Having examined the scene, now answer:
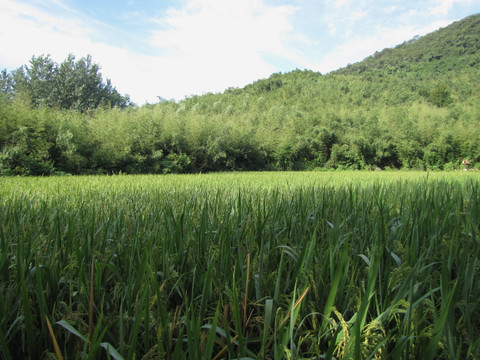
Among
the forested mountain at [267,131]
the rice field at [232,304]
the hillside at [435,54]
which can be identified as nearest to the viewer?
the rice field at [232,304]

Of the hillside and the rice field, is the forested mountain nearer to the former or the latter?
the hillside

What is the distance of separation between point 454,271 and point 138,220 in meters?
1.38

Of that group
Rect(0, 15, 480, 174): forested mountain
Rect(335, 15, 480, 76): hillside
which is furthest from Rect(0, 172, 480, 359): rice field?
Rect(335, 15, 480, 76): hillside

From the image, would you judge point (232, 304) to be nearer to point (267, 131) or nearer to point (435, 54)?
point (267, 131)

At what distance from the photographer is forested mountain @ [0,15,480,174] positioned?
374 inches

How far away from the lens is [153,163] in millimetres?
12148

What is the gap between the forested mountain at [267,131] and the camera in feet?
31.2

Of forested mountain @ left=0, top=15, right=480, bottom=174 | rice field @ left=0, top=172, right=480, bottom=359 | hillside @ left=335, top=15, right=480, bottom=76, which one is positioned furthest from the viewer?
hillside @ left=335, top=15, right=480, bottom=76

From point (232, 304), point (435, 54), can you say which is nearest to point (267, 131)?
point (232, 304)

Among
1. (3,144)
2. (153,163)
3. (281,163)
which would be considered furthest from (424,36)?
(3,144)

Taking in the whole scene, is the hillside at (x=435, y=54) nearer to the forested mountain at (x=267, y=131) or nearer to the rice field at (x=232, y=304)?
the forested mountain at (x=267, y=131)

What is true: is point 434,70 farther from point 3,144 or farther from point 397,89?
point 3,144

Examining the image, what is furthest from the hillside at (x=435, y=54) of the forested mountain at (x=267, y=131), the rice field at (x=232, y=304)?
the rice field at (x=232, y=304)

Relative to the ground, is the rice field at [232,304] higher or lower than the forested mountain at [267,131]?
lower
